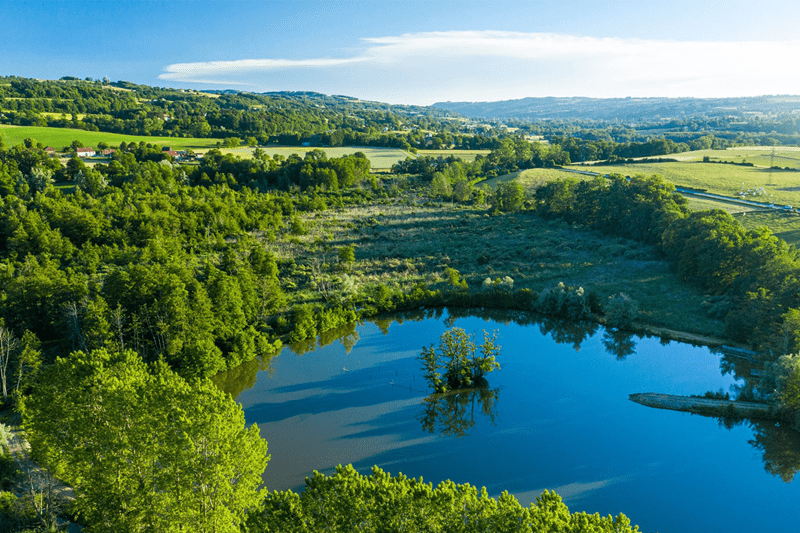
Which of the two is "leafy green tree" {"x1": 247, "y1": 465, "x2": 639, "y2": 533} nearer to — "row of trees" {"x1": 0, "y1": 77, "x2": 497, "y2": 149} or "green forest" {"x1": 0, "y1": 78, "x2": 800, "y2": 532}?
"green forest" {"x1": 0, "y1": 78, "x2": 800, "y2": 532}

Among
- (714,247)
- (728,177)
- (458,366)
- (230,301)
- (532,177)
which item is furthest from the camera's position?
(532,177)

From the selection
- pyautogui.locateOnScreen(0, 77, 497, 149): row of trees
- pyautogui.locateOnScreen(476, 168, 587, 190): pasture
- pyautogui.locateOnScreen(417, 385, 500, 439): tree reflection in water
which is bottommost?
pyautogui.locateOnScreen(417, 385, 500, 439): tree reflection in water

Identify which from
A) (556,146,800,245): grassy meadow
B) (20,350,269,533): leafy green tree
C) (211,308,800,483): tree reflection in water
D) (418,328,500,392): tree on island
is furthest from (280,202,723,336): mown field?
(20,350,269,533): leafy green tree

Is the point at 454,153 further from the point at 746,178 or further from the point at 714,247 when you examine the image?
the point at 714,247

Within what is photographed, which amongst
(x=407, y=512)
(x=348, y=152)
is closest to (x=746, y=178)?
(x=348, y=152)

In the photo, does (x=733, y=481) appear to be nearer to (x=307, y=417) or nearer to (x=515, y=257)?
(x=307, y=417)

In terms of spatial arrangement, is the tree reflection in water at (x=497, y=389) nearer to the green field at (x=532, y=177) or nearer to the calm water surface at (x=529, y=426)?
the calm water surface at (x=529, y=426)

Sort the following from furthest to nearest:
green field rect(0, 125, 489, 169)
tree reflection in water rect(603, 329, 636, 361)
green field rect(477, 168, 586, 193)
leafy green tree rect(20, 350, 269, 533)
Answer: green field rect(477, 168, 586, 193), green field rect(0, 125, 489, 169), tree reflection in water rect(603, 329, 636, 361), leafy green tree rect(20, 350, 269, 533)
